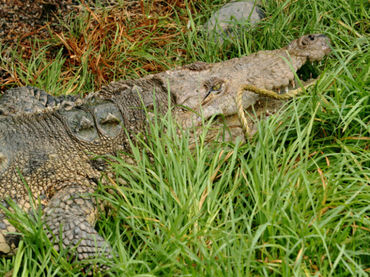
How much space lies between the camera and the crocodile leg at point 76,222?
120 inches

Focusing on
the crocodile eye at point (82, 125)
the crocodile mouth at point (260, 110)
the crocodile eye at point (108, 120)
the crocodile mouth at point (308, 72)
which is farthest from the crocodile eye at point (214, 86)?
the crocodile eye at point (82, 125)

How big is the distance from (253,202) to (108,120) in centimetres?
125

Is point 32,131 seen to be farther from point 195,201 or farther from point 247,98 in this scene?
point 247,98

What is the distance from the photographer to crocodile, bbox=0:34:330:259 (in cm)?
331

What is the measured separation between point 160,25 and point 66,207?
2.72 m

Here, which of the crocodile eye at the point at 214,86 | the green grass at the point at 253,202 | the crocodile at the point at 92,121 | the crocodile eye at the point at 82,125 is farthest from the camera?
the crocodile eye at the point at 214,86

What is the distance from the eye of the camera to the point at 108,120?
366 centimetres

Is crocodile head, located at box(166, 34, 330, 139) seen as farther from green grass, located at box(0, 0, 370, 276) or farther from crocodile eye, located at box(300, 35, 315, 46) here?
green grass, located at box(0, 0, 370, 276)

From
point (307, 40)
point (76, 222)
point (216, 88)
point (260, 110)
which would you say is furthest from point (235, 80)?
point (76, 222)

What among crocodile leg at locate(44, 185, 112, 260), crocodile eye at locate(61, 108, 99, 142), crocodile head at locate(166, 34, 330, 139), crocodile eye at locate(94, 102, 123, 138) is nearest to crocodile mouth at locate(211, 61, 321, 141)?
crocodile head at locate(166, 34, 330, 139)

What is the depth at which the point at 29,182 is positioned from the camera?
3.49 metres

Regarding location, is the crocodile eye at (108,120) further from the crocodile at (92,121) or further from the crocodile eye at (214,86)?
the crocodile eye at (214,86)

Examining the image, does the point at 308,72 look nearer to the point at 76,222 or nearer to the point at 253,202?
the point at 253,202

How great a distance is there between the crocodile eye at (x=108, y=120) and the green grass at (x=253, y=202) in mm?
216
